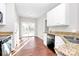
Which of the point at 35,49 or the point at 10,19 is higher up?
the point at 10,19

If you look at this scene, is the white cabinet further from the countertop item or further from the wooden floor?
the countertop item

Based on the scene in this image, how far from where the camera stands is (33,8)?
1.51m

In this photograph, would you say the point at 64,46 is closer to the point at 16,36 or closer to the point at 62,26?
the point at 62,26

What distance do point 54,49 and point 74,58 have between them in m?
0.30

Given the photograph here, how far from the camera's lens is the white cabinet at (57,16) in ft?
4.86

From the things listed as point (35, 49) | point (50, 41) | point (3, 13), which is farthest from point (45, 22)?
point (3, 13)

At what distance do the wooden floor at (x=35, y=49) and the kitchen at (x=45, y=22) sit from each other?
59 millimetres

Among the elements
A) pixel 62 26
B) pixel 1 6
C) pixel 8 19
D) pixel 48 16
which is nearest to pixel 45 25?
pixel 48 16

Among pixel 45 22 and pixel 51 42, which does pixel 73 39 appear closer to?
pixel 51 42

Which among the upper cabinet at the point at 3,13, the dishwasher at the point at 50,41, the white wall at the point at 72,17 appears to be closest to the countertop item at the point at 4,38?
the upper cabinet at the point at 3,13

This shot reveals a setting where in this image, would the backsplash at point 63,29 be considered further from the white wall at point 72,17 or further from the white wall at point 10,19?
the white wall at point 10,19

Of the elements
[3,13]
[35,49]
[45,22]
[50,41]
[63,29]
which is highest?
[3,13]

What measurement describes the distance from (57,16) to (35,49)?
58cm

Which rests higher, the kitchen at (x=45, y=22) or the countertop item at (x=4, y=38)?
the kitchen at (x=45, y=22)
